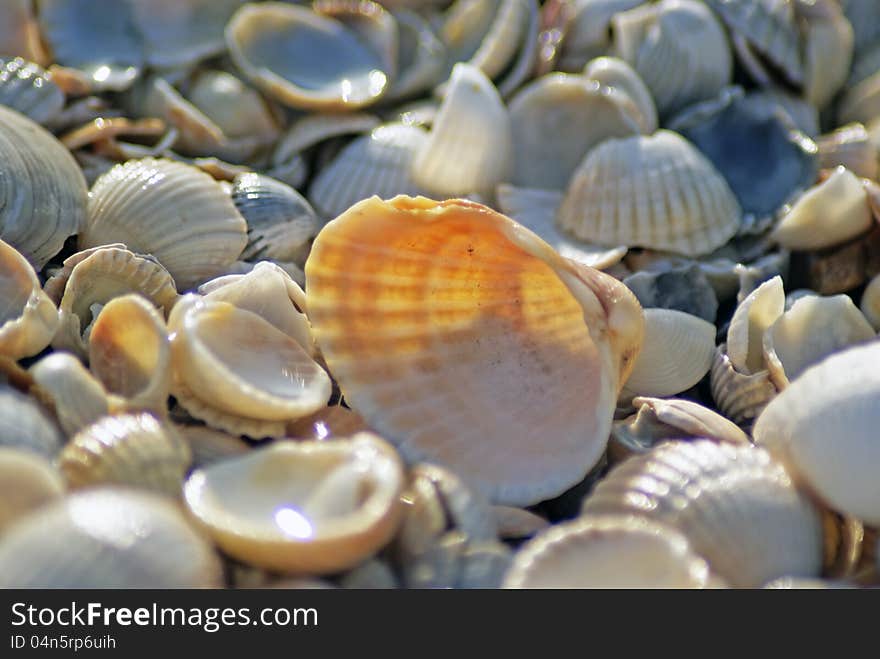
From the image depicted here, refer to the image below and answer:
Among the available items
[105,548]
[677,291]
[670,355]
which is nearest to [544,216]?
[677,291]

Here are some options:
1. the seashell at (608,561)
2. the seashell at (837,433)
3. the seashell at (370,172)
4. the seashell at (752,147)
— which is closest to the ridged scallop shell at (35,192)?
the seashell at (370,172)

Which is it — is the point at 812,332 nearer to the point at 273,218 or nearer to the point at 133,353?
the point at 273,218

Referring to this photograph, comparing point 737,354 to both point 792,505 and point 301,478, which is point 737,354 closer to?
point 792,505

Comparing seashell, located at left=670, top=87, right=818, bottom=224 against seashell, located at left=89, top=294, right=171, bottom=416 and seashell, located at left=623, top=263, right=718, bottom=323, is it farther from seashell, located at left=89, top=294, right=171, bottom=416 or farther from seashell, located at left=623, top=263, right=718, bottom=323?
seashell, located at left=89, top=294, right=171, bottom=416

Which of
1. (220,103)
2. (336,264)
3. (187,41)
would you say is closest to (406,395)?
(336,264)

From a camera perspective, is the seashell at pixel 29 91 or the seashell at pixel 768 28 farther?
the seashell at pixel 768 28

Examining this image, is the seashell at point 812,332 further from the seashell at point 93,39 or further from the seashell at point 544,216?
the seashell at point 93,39

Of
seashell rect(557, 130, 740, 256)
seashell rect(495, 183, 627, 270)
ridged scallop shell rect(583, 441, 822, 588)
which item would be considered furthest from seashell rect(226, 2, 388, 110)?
ridged scallop shell rect(583, 441, 822, 588)
